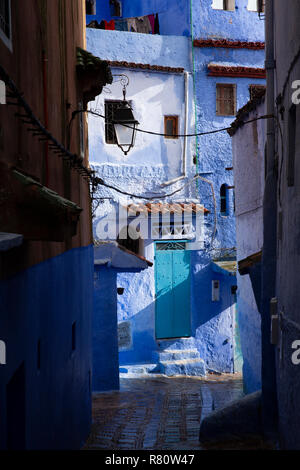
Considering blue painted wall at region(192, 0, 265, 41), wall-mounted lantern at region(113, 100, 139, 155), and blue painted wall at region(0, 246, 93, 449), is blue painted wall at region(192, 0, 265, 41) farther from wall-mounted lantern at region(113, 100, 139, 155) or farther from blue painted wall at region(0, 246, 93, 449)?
blue painted wall at region(0, 246, 93, 449)

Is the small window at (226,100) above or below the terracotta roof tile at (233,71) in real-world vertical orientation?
below

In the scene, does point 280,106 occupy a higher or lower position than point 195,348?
higher

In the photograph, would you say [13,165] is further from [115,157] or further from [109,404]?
[115,157]

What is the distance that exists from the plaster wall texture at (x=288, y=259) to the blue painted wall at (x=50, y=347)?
2777mm

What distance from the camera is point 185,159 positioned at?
19391mm

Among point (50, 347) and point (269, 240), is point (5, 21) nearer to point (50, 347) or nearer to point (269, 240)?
point (50, 347)

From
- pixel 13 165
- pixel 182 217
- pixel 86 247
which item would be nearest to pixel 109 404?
pixel 86 247

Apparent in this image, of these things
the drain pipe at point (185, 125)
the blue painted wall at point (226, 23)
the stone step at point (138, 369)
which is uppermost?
the blue painted wall at point (226, 23)

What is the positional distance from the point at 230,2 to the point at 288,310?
15.4 m

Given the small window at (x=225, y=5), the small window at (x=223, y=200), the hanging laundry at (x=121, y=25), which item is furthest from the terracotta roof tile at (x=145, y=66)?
the hanging laundry at (x=121, y=25)

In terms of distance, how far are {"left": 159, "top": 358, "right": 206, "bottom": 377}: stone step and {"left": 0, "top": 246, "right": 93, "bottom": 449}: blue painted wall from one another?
7.44 meters

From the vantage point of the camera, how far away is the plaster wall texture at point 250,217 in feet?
39.8

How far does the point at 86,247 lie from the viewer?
11508 millimetres

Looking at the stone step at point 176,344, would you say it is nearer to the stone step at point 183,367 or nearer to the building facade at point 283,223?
the stone step at point 183,367
